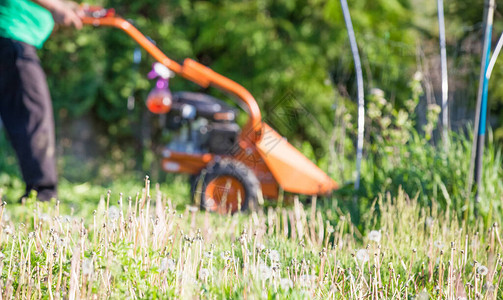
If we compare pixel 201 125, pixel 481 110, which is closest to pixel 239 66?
pixel 201 125

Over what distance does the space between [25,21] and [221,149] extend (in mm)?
1689

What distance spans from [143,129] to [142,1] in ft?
4.96

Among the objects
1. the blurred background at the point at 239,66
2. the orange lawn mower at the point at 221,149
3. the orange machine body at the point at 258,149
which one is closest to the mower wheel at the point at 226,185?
the orange lawn mower at the point at 221,149

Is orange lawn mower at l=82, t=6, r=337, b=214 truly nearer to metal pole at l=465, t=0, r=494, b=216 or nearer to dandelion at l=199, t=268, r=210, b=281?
metal pole at l=465, t=0, r=494, b=216

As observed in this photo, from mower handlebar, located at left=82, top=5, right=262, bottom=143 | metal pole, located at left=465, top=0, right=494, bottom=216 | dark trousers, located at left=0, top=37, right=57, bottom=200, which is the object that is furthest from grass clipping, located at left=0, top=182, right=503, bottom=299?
mower handlebar, located at left=82, top=5, right=262, bottom=143

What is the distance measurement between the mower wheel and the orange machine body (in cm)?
14

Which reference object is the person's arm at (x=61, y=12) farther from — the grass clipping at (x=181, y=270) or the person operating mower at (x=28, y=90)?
the grass clipping at (x=181, y=270)

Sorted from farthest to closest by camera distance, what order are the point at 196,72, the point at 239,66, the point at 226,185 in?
the point at 239,66, the point at 226,185, the point at 196,72

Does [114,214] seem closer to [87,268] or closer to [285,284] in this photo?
[87,268]

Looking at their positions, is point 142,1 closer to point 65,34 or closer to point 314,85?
point 65,34

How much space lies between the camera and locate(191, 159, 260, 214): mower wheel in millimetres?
3557

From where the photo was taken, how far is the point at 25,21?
3.05 meters

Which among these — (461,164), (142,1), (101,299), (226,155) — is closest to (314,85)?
(226,155)

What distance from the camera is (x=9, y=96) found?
9.98 ft
